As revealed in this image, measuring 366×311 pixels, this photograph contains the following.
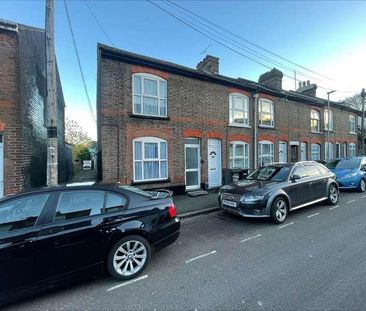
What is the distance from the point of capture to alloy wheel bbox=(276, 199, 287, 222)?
20.1 feet

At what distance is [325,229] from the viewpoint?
5473 mm

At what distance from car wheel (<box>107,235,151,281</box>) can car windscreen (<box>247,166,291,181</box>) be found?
4718mm

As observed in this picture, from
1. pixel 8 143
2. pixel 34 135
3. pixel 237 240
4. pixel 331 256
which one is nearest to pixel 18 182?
pixel 8 143

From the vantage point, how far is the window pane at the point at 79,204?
336cm

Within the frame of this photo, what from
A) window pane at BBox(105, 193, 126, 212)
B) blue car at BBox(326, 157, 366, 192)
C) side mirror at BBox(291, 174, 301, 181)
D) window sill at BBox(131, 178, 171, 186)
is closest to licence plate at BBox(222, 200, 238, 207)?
side mirror at BBox(291, 174, 301, 181)

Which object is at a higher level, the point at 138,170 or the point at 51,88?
the point at 51,88

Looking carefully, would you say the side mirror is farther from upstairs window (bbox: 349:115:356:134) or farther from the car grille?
upstairs window (bbox: 349:115:356:134)

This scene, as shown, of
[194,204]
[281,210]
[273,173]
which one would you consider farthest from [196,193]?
[281,210]

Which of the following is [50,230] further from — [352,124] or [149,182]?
[352,124]

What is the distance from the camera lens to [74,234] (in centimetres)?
324

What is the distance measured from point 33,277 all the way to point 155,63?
8477mm

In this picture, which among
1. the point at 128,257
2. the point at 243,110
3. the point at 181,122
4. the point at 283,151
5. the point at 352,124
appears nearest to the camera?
the point at 128,257

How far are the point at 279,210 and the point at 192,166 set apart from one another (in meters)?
5.12

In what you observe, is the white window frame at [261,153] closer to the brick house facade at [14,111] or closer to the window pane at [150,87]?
the window pane at [150,87]
